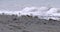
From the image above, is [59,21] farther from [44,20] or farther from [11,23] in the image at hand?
[11,23]

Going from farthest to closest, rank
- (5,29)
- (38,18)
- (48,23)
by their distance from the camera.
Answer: (38,18), (48,23), (5,29)

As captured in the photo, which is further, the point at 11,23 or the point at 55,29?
the point at 11,23

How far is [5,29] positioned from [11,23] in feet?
6.44

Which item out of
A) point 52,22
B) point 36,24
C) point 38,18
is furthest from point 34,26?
point 38,18

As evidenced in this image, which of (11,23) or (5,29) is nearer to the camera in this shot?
(5,29)

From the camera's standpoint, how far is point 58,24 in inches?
534

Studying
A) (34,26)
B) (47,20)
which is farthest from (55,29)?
(47,20)

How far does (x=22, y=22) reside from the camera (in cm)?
1402

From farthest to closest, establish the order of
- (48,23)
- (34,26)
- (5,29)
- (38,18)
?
(38,18) → (48,23) → (34,26) → (5,29)

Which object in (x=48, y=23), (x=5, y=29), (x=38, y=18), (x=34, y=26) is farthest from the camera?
(x=38, y=18)

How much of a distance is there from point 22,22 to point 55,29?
9.03 feet

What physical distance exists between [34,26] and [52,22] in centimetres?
166

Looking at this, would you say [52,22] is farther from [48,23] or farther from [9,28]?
[9,28]

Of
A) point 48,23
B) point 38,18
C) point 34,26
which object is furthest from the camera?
point 38,18
